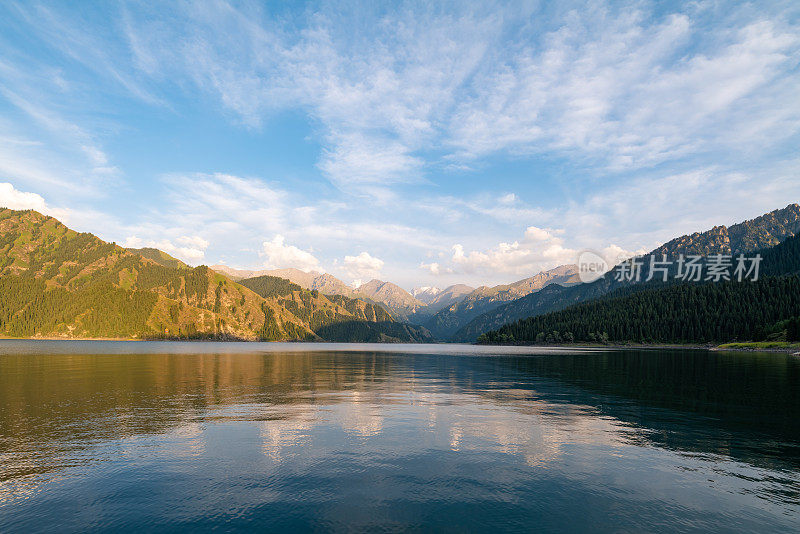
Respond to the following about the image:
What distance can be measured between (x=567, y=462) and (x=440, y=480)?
9160 millimetres

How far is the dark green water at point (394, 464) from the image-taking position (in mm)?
17609

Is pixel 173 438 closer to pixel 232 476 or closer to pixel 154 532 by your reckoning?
pixel 232 476

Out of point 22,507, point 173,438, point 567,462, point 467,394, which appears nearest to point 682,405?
point 467,394

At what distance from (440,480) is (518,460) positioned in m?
6.59

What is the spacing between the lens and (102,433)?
1221 inches

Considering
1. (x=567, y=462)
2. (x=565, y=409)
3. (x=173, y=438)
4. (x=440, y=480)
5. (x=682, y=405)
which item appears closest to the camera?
(x=440, y=480)

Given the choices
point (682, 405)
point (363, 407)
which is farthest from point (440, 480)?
point (682, 405)

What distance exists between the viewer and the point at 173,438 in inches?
→ 1181

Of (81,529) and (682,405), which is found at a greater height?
(81,529)

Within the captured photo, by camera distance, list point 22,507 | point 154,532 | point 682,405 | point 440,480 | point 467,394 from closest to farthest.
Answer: point 154,532 < point 22,507 < point 440,480 < point 682,405 < point 467,394

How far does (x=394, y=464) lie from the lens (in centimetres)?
2503

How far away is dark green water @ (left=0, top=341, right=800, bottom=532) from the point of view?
1761 centimetres

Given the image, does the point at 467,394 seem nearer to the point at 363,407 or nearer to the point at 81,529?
the point at 363,407

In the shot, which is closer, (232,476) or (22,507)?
(22,507)
